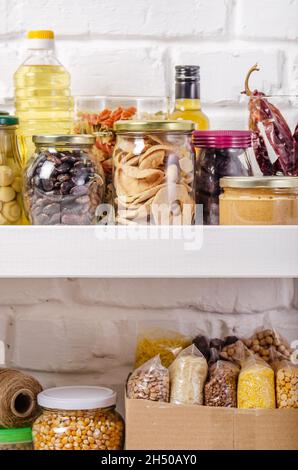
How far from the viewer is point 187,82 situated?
1.06 m

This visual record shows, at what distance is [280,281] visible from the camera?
1206 millimetres

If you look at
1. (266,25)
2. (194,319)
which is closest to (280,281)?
(194,319)

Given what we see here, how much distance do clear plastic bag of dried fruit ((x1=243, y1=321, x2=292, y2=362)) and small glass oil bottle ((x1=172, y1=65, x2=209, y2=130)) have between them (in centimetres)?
28

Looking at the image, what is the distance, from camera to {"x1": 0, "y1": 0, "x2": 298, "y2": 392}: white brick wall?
1.18 meters

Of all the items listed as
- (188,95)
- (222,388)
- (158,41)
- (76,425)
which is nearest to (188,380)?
(222,388)

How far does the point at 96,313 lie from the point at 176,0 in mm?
460

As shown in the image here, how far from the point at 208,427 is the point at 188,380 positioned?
59 millimetres

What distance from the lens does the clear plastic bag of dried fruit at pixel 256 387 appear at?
97cm

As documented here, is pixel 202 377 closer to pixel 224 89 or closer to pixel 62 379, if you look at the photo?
pixel 62 379

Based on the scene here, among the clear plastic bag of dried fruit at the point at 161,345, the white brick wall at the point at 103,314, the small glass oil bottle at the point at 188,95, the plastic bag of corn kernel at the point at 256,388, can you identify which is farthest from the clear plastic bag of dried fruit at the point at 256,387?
the small glass oil bottle at the point at 188,95

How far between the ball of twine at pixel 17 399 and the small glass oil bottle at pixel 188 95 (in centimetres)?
39

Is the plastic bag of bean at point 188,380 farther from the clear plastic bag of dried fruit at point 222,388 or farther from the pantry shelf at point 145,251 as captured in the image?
the pantry shelf at point 145,251

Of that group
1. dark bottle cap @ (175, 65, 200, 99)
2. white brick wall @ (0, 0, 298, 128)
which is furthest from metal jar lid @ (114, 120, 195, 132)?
white brick wall @ (0, 0, 298, 128)

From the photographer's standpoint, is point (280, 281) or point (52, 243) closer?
point (52, 243)
